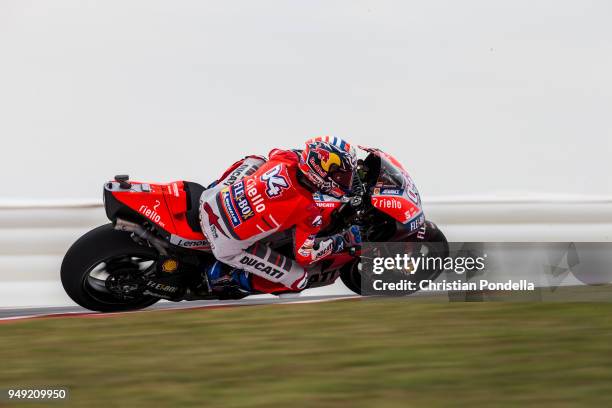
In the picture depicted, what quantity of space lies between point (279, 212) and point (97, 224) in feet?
5.71

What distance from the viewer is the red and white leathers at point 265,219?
659cm

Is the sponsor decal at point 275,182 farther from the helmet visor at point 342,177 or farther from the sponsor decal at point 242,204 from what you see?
the helmet visor at point 342,177

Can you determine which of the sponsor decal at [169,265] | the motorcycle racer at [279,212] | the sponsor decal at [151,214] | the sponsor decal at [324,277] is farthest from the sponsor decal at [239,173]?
the sponsor decal at [324,277]

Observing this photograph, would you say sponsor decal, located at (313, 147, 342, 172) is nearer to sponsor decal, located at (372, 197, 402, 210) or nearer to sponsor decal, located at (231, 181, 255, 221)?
sponsor decal, located at (372, 197, 402, 210)

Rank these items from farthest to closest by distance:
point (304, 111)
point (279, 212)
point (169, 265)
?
point (304, 111) → point (169, 265) → point (279, 212)

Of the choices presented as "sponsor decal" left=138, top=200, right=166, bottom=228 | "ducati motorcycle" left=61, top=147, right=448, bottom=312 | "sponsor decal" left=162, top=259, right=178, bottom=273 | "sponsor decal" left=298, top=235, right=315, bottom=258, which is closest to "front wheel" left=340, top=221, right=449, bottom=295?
"ducati motorcycle" left=61, top=147, right=448, bottom=312

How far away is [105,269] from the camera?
6758 millimetres

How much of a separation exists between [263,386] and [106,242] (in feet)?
6.80

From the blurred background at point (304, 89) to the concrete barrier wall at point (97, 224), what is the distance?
0.64m

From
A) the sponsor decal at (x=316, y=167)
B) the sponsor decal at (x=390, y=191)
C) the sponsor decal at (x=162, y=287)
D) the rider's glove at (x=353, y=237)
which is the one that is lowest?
the sponsor decal at (x=162, y=287)

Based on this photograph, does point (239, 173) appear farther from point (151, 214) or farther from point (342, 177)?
point (342, 177)

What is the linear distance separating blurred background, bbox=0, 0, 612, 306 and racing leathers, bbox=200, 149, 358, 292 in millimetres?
1969

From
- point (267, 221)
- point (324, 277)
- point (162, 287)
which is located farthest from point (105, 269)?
point (324, 277)

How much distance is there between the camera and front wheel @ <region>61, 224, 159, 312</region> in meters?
6.63
